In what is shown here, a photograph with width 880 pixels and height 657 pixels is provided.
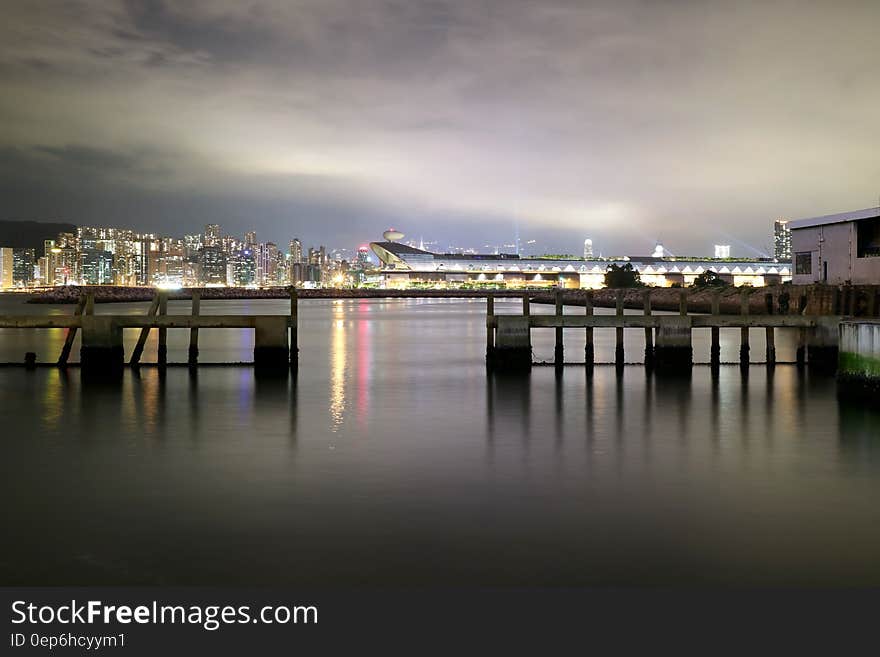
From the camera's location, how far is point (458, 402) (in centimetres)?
2067

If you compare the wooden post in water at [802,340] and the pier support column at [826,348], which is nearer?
the pier support column at [826,348]

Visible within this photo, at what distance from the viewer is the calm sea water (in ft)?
26.8

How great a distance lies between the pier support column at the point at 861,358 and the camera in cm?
1711

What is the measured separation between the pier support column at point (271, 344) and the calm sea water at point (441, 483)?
140 centimetres

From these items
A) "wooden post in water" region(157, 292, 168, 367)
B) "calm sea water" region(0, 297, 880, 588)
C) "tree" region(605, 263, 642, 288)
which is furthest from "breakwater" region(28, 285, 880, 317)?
"tree" region(605, 263, 642, 288)

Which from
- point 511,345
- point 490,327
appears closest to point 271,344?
point 490,327

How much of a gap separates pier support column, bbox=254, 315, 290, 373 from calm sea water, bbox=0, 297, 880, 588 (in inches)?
55.0

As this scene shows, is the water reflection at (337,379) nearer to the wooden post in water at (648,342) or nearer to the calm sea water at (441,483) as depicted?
the calm sea water at (441,483)

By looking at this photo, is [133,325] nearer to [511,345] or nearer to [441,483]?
[511,345]

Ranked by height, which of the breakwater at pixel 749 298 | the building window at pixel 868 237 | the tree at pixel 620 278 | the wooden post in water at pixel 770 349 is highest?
the tree at pixel 620 278

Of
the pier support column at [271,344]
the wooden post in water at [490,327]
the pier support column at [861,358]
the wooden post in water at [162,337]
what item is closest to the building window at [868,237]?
the pier support column at [861,358]

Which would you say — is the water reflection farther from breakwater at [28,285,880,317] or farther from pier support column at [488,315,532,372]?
pier support column at [488,315,532,372]

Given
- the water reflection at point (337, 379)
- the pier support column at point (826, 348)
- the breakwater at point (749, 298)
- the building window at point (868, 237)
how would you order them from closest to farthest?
the water reflection at point (337, 379) → the pier support column at point (826, 348) → the breakwater at point (749, 298) → the building window at point (868, 237)

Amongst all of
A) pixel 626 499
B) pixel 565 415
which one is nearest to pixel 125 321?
pixel 565 415
